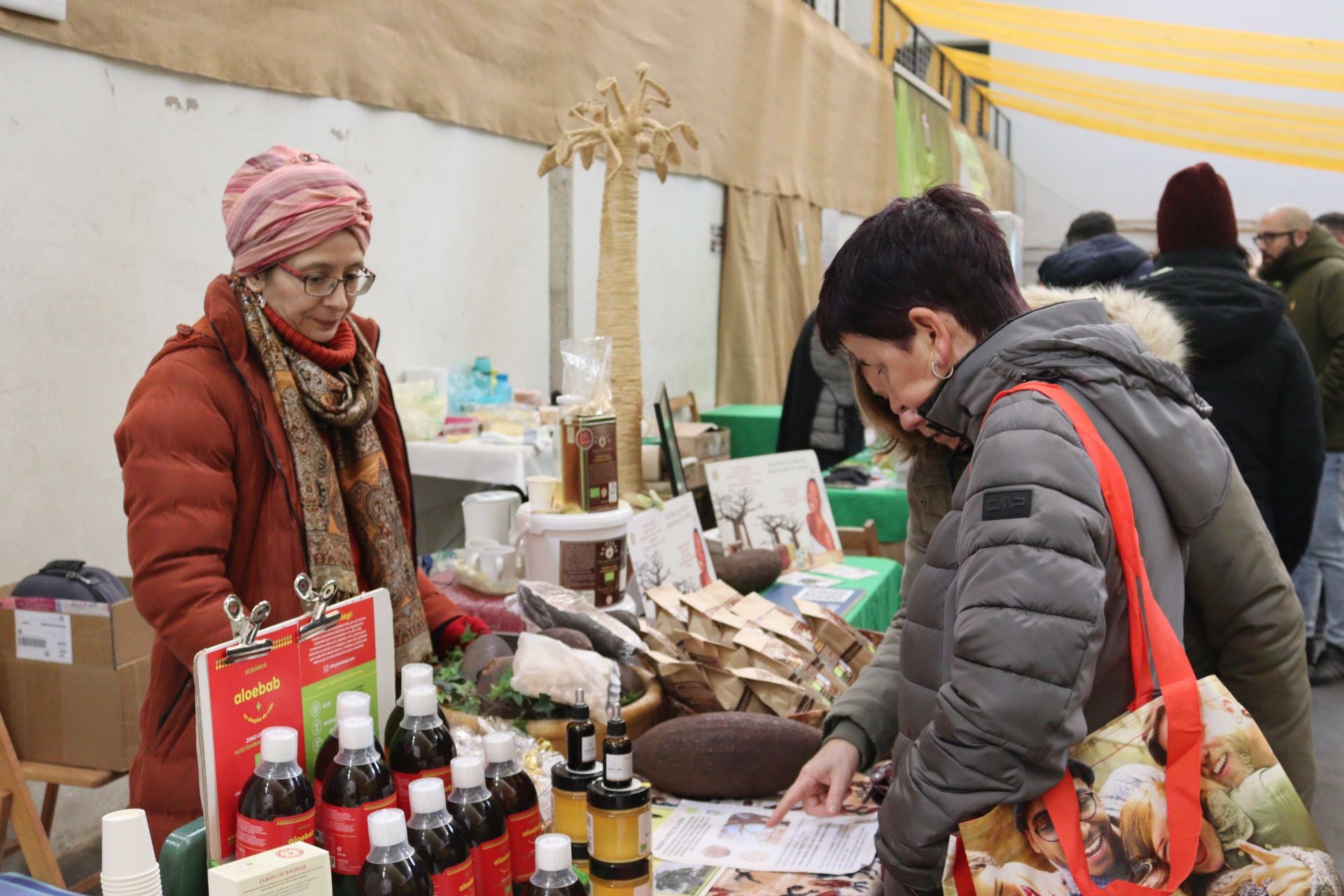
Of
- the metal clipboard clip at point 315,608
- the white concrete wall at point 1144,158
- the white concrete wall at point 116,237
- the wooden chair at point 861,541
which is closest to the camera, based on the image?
the metal clipboard clip at point 315,608

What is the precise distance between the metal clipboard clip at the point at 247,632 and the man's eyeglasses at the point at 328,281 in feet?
2.58

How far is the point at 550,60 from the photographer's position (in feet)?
16.6

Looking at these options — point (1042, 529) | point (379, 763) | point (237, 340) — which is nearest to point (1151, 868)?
point (1042, 529)

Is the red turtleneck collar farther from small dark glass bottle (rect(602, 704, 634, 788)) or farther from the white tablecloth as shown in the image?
the white tablecloth

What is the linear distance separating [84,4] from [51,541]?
4.47 feet

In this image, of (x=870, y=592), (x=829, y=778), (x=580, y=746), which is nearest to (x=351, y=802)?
(x=580, y=746)

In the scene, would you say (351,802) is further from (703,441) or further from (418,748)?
(703,441)

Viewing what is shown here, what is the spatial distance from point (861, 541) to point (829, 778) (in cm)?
210

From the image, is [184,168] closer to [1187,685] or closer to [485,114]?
[485,114]

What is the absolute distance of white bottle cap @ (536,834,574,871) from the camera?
101cm

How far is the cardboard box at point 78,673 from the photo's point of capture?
2393mm

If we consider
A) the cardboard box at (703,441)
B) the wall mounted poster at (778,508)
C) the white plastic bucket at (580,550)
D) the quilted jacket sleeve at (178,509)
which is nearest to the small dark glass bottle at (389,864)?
the quilted jacket sleeve at (178,509)

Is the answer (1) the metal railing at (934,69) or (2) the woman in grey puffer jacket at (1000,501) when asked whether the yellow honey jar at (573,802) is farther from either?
(1) the metal railing at (934,69)

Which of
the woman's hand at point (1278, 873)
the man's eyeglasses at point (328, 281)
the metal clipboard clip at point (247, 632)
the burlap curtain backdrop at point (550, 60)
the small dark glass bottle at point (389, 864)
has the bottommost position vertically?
the woman's hand at point (1278, 873)
